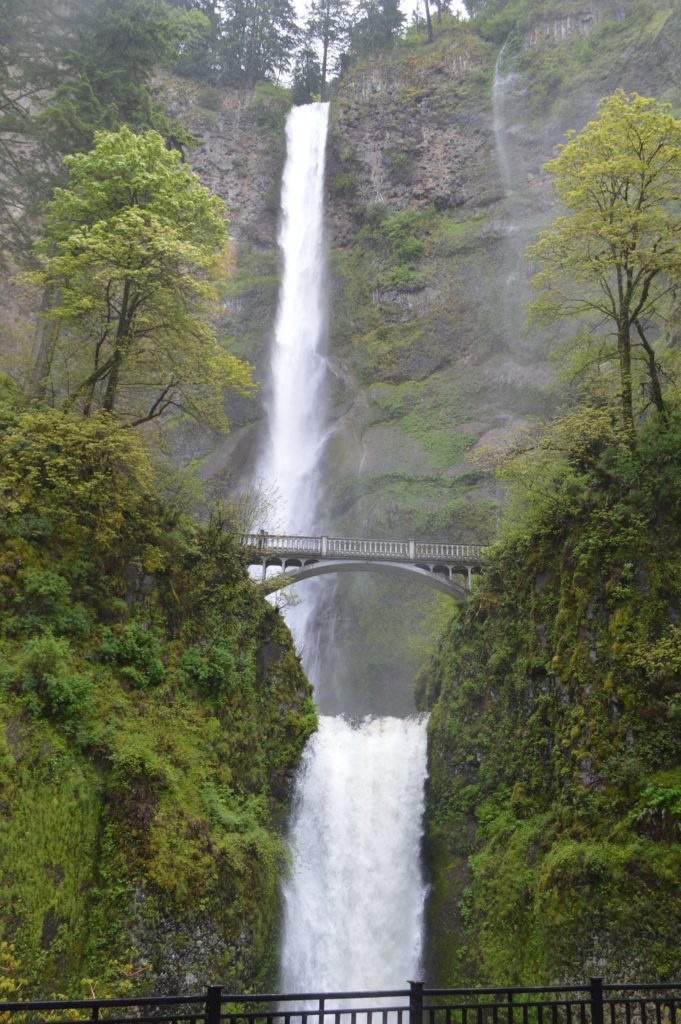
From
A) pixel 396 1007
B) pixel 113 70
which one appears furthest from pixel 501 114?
pixel 396 1007

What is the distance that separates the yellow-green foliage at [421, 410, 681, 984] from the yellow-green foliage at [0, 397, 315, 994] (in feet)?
16.5

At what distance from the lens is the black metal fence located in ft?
21.8

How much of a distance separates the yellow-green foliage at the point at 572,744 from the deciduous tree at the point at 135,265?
969cm

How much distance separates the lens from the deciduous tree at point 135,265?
58.6ft

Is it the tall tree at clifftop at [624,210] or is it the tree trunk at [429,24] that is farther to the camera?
the tree trunk at [429,24]

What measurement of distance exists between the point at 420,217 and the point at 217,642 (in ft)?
130

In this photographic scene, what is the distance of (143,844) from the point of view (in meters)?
14.2

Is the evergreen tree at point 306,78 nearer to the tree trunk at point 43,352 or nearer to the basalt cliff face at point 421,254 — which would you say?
the basalt cliff face at point 421,254

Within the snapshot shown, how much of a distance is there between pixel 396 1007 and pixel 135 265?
1611cm

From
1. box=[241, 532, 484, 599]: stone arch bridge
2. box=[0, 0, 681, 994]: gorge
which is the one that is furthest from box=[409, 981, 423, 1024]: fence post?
box=[241, 532, 484, 599]: stone arch bridge

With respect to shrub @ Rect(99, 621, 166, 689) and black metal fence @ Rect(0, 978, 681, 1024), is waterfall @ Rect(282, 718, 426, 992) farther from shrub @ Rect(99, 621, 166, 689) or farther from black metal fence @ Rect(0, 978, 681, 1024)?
shrub @ Rect(99, 621, 166, 689)

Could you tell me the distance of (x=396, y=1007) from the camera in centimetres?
758

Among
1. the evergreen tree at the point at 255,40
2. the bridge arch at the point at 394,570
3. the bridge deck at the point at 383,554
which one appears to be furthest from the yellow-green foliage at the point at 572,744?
the evergreen tree at the point at 255,40

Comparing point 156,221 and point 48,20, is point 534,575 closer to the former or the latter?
point 156,221
